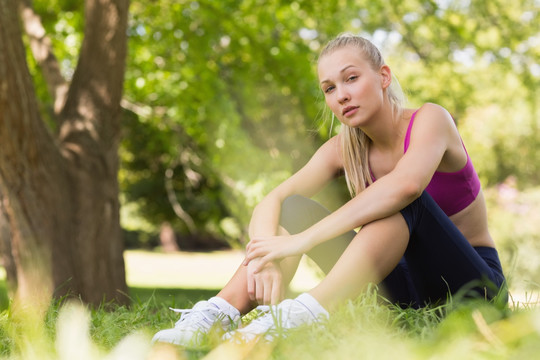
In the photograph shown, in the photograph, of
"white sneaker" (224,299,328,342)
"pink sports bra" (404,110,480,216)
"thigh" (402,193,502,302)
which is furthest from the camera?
"pink sports bra" (404,110,480,216)

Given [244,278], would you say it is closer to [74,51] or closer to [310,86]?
[310,86]

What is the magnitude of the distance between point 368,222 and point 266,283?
0.45 m

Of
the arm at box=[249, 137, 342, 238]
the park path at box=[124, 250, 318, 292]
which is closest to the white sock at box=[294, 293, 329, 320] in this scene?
the arm at box=[249, 137, 342, 238]

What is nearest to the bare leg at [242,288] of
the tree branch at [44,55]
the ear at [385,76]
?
the ear at [385,76]

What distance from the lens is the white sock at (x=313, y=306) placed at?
215cm

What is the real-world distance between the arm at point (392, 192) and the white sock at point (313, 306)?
0.94 feet

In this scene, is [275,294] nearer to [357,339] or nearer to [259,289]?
[259,289]

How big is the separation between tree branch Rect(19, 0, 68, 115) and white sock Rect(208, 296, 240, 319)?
4.12m

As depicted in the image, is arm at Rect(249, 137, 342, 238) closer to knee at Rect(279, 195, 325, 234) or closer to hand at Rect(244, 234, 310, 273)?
knee at Rect(279, 195, 325, 234)

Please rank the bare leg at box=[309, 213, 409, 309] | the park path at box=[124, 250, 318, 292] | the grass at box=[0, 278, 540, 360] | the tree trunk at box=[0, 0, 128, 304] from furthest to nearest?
the park path at box=[124, 250, 318, 292] < the tree trunk at box=[0, 0, 128, 304] < the bare leg at box=[309, 213, 409, 309] < the grass at box=[0, 278, 540, 360]

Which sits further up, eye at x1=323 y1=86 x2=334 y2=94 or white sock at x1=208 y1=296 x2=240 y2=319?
eye at x1=323 y1=86 x2=334 y2=94

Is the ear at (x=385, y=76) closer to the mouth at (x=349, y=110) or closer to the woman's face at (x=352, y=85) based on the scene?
the woman's face at (x=352, y=85)

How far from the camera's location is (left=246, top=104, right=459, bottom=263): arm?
7.54 ft

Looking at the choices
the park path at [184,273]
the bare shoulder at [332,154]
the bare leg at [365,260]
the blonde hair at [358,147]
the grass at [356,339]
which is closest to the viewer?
the grass at [356,339]
